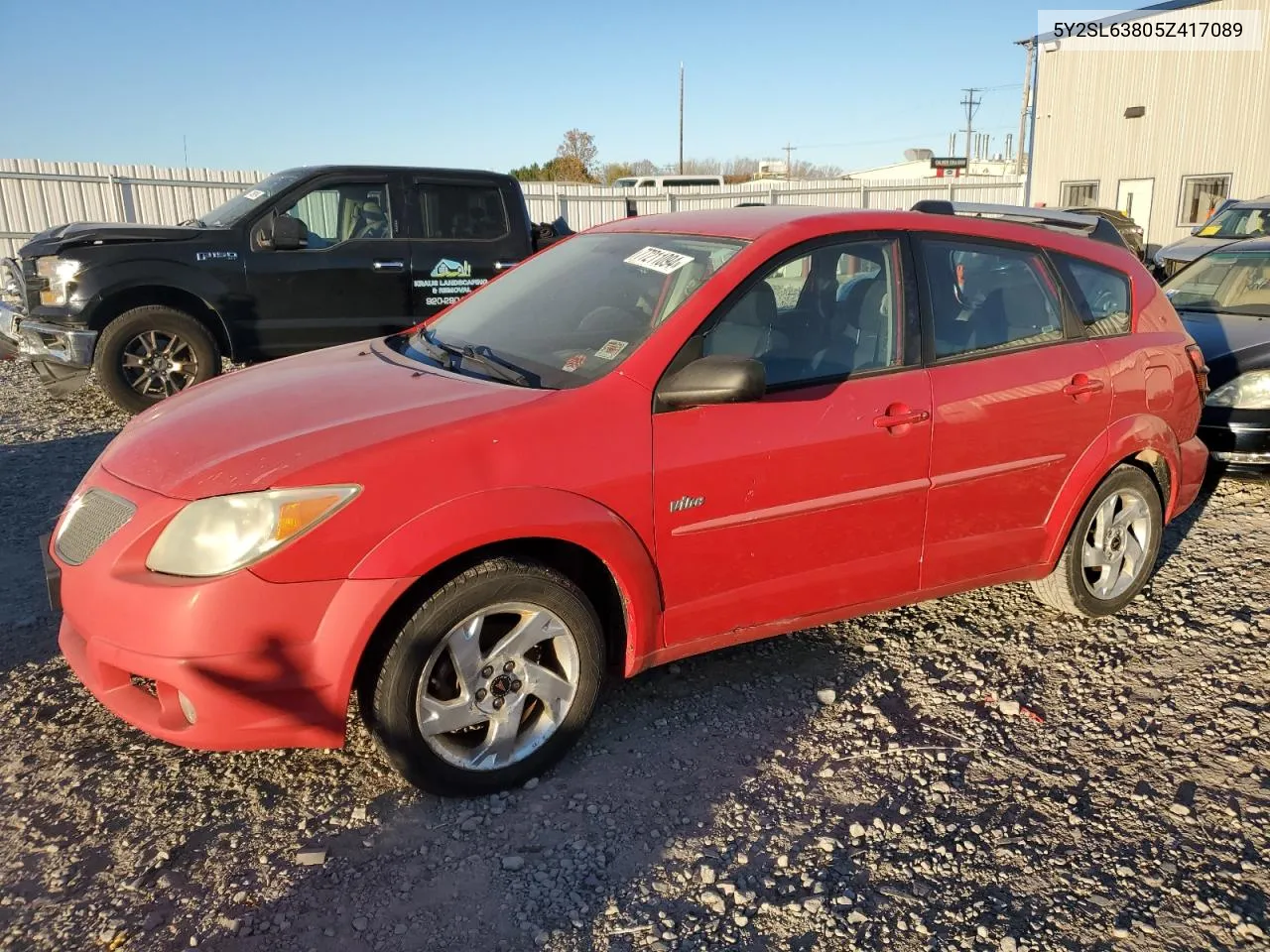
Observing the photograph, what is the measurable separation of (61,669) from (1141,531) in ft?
14.7

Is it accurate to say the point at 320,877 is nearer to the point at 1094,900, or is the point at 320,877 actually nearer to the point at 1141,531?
the point at 1094,900

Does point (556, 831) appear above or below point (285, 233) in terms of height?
below

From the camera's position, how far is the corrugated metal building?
2223 cm

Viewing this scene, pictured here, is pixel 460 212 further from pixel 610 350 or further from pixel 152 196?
pixel 152 196

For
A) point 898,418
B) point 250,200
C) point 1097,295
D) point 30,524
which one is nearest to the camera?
point 898,418

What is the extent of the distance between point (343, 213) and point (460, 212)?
3.33 feet

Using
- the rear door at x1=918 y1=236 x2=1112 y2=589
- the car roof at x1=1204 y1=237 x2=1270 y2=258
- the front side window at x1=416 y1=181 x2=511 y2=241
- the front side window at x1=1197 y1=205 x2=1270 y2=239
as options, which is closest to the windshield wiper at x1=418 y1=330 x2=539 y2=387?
the rear door at x1=918 y1=236 x2=1112 y2=589

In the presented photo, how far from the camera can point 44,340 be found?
24.5 ft

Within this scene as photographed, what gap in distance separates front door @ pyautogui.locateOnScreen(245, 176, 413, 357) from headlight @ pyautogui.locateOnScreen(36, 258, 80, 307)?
125 cm

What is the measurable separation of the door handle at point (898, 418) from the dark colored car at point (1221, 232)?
34.8 feet

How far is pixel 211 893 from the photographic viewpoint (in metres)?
2.49

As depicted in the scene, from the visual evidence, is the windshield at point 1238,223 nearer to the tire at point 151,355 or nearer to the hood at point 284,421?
the tire at point 151,355

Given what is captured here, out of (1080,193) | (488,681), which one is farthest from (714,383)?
(1080,193)

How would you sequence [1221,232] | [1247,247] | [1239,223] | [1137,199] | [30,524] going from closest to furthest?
[30,524]
[1247,247]
[1221,232]
[1239,223]
[1137,199]
